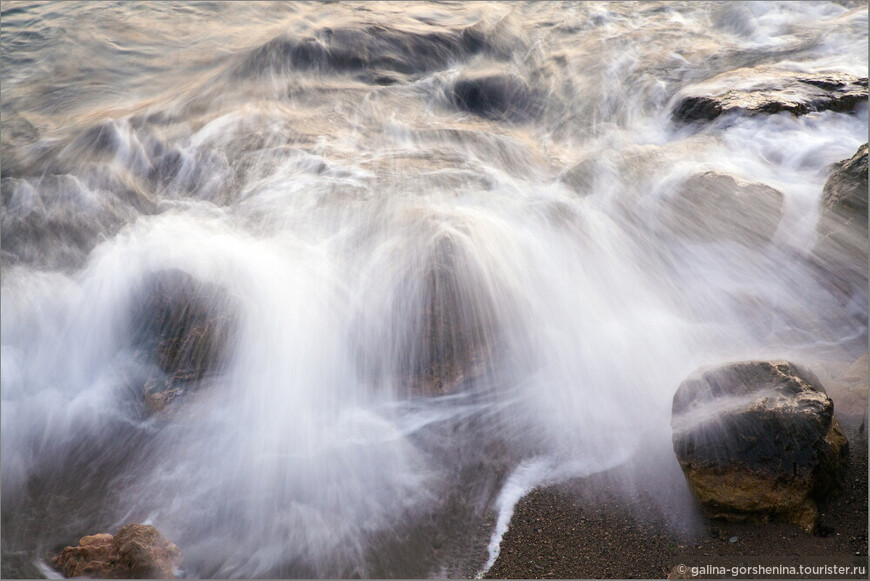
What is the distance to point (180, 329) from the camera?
16.8 feet

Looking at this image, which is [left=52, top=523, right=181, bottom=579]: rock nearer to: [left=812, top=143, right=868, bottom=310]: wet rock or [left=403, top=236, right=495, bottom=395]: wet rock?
[left=403, top=236, right=495, bottom=395]: wet rock

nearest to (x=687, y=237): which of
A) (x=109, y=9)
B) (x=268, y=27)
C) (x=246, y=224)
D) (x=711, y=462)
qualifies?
(x=711, y=462)

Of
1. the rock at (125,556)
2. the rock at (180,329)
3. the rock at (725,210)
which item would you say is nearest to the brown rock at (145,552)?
the rock at (125,556)

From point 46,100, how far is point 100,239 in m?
3.51

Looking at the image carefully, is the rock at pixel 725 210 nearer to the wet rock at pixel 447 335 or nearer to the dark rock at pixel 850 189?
the dark rock at pixel 850 189

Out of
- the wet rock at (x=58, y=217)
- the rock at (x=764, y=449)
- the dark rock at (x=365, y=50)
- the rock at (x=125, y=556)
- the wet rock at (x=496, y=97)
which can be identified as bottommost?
the rock at (x=125, y=556)

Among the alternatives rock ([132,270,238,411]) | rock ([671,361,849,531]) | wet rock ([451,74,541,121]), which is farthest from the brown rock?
wet rock ([451,74,541,121])

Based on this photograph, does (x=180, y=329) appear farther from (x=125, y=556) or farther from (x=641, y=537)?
(x=641, y=537)

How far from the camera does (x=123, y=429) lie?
4773mm

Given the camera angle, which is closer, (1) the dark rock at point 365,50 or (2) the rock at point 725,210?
(2) the rock at point 725,210

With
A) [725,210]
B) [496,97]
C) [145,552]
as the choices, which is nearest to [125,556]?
[145,552]

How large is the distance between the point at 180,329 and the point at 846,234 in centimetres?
530

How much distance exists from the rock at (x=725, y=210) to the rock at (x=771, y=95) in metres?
1.75

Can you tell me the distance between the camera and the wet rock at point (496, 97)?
8.16 meters
